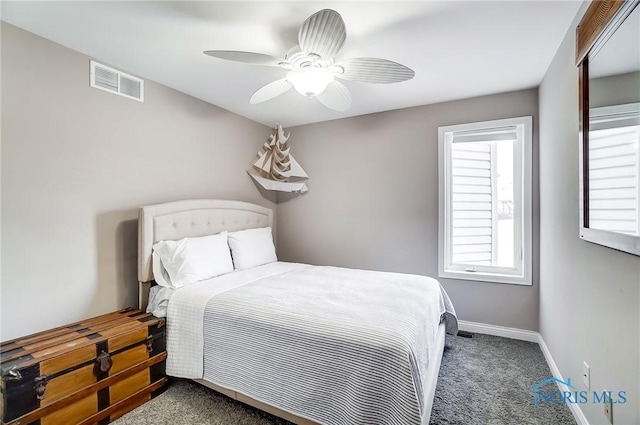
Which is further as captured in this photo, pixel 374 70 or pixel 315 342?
pixel 374 70

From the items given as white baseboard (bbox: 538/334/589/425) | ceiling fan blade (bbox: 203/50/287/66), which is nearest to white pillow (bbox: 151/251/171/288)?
ceiling fan blade (bbox: 203/50/287/66)

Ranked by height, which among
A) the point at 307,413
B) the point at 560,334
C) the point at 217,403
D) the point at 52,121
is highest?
the point at 52,121

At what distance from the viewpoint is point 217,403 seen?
190cm

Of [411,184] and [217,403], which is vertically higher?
[411,184]

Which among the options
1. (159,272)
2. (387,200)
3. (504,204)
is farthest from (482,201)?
(159,272)

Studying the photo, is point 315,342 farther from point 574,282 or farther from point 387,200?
point 387,200

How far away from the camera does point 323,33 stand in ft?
4.97

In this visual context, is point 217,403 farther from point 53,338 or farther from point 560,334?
point 560,334

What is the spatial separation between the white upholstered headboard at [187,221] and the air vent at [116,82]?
97 cm

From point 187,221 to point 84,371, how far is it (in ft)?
4.40

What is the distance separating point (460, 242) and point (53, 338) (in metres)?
3.52

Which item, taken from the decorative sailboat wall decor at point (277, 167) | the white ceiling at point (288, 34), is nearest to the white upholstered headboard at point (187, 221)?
the decorative sailboat wall decor at point (277, 167)

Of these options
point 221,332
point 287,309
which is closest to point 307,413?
point 287,309

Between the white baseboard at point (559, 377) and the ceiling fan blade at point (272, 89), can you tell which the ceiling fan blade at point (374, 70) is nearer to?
the ceiling fan blade at point (272, 89)
